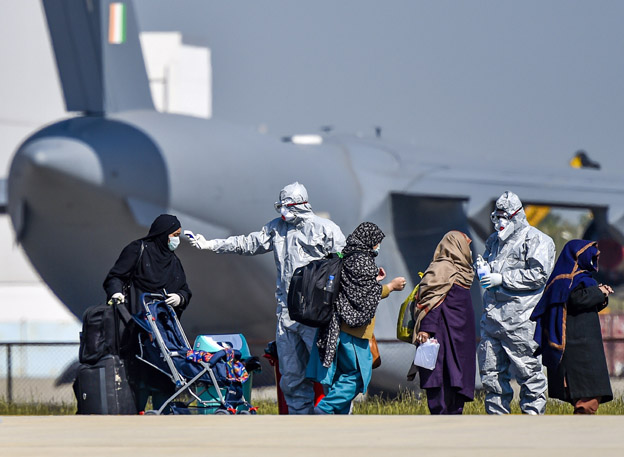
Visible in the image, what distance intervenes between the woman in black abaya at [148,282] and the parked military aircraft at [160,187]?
254 inches

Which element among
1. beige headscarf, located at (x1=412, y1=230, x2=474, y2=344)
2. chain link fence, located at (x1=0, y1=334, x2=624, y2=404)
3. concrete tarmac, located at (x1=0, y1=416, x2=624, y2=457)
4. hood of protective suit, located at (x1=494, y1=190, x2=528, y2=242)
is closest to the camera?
concrete tarmac, located at (x1=0, y1=416, x2=624, y2=457)

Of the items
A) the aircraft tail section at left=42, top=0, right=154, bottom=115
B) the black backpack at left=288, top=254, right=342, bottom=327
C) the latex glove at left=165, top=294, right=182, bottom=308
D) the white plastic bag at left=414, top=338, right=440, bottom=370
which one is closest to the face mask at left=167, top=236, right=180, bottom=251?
the latex glove at left=165, top=294, right=182, bottom=308

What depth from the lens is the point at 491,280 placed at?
8438mm

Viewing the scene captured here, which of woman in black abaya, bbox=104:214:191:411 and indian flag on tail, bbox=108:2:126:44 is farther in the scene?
indian flag on tail, bbox=108:2:126:44

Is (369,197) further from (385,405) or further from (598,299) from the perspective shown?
(598,299)

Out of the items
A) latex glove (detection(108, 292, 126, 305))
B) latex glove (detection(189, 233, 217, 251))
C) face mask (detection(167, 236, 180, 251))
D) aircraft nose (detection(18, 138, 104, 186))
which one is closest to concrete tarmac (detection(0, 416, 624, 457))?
latex glove (detection(108, 292, 126, 305))

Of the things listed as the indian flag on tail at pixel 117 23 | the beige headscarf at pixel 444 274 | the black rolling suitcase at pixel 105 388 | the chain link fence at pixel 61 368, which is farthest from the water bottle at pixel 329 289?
the indian flag on tail at pixel 117 23

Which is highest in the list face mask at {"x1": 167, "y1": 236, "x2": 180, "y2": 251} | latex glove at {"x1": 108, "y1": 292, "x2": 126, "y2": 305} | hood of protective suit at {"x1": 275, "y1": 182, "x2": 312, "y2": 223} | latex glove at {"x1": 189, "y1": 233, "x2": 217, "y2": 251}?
hood of protective suit at {"x1": 275, "y1": 182, "x2": 312, "y2": 223}

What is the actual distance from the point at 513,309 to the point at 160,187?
8.06m

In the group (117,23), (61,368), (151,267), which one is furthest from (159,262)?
(61,368)

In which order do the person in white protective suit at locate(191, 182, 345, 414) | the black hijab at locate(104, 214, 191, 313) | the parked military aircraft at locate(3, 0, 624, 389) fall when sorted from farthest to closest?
the parked military aircraft at locate(3, 0, 624, 389)
the person in white protective suit at locate(191, 182, 345, 414)
the black hijab at locate(104, 214, 191, 313)

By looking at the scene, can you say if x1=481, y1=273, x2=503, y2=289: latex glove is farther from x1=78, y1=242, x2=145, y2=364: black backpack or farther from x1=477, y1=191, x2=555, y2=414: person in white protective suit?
x1=78, y1=242, x2=145, y2=364: black backpack

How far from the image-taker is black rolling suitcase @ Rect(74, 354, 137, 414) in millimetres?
8219

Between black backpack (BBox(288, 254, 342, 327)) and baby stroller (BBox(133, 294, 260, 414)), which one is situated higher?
black backpack (BBox(288, 254, 342, 327))
